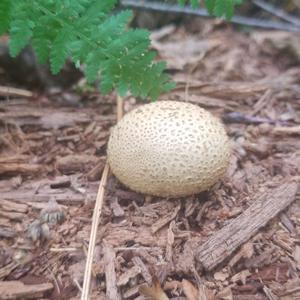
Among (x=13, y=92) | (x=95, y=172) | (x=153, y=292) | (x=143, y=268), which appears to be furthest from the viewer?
(x=13, y=92)

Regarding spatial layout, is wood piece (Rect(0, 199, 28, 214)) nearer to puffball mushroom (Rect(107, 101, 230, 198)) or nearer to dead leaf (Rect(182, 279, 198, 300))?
puffball mushroom (Rect(107, 101, 230, 198))

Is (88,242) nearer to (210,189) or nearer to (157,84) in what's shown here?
(210,189)

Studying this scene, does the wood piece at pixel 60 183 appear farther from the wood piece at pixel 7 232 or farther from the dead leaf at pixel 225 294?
the dead leaf at pixel 225 294

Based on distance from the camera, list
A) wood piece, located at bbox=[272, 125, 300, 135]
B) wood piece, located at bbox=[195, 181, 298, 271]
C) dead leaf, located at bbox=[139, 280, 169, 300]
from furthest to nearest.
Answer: wood piece, located at bbox=[272, 125, 300, 135] → wood piece, located at bbox=[195, 181, 298, 271] → dead leaf, located at bbox=[139, 280, 169, 300]

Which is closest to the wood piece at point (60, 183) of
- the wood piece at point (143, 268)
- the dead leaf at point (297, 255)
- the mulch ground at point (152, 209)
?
the mulch ground at point (152, 209)

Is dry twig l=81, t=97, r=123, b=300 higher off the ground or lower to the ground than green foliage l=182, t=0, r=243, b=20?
lower

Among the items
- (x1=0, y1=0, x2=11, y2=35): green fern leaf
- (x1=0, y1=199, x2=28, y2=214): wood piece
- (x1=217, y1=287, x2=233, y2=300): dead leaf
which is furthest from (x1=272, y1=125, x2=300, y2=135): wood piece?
(x1=0, y1=0, x2=11, y2=35): green fern leaf

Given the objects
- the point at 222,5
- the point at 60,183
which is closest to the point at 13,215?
the point at 60,183

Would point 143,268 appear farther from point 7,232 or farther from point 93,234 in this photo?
point 7,232

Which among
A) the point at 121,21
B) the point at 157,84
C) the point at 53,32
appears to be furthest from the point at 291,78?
the point at 53,32
